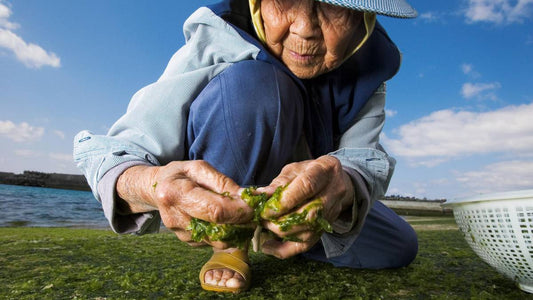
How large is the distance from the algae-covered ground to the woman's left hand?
38 centimetres

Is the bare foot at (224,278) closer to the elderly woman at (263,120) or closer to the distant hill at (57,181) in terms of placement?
the elderly woman at (263,120)

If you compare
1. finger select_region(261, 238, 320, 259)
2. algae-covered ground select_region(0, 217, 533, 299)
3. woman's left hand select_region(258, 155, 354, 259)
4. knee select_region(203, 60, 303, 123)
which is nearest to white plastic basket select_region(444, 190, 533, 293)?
algae-covered ground select_region(0, 217, 533, 299)

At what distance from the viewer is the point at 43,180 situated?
31891 mm

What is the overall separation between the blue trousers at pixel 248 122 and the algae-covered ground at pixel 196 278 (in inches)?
22.0

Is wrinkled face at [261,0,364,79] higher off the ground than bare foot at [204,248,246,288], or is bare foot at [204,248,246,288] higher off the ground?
wrinkled face at [261,0,364,79]

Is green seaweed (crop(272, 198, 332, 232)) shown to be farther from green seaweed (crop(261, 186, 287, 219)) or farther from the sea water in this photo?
the sea water

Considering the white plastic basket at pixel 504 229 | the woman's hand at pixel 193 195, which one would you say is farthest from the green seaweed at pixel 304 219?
the white plastic basket at pixel 504 229

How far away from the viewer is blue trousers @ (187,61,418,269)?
5.41 ft

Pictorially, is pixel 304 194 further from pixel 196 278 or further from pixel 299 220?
pixel 196 278

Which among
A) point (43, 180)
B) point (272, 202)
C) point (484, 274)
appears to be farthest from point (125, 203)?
point (43, 180)

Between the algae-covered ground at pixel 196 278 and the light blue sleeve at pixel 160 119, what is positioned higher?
the light blue sleeve at pixel 160 119

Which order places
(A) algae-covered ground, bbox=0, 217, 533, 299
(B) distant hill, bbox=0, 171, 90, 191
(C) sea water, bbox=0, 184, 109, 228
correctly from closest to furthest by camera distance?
(A) algae-covered ground, bbox=0, 217, 533, 299, (C) sea water, bbox=0, 184, 109, 228, (B) distant hill, bbox=0, 171, 90, 191

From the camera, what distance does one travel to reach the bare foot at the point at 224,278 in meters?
1.61

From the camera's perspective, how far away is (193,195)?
1047 millimetres
